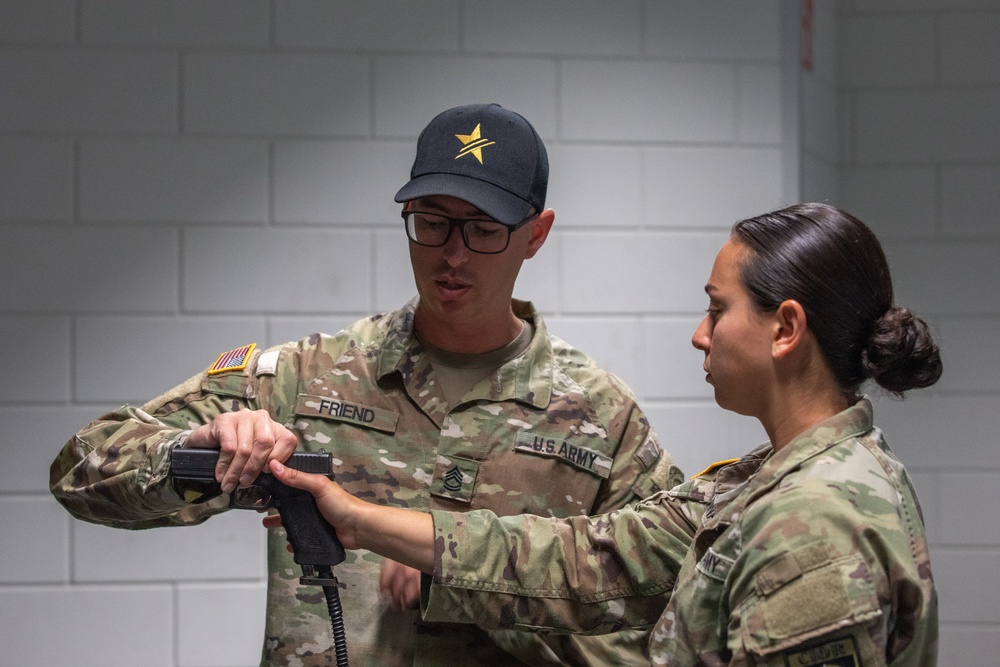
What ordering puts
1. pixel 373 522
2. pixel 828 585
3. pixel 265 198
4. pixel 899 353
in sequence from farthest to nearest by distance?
pixel 265 198 → pixel 373 522 → pixel 899 353 → pixel 828 585

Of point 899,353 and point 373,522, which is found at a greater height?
point 899,353

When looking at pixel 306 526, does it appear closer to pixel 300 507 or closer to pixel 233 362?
pixel 300 507

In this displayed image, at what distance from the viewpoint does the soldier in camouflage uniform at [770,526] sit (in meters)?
0.98

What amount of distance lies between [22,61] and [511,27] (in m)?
1.16

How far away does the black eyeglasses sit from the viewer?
4.94 feet

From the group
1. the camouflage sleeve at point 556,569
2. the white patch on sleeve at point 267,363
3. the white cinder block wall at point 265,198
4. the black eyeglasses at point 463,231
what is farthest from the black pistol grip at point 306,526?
the white cinder block wall at point 265,198

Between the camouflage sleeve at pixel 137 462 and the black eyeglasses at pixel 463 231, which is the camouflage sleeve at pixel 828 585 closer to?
the black eyeglasses at pixel 463 231

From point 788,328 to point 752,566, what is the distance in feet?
0.89

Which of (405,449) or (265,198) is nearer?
(405,449)

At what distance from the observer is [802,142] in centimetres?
261

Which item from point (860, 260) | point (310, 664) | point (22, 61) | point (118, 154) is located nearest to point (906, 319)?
point (860, 260)

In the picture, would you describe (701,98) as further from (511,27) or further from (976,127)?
(976,127)

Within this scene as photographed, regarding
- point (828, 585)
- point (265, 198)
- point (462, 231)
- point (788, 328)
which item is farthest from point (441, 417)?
point (265, 198)

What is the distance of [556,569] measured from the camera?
1317mm
